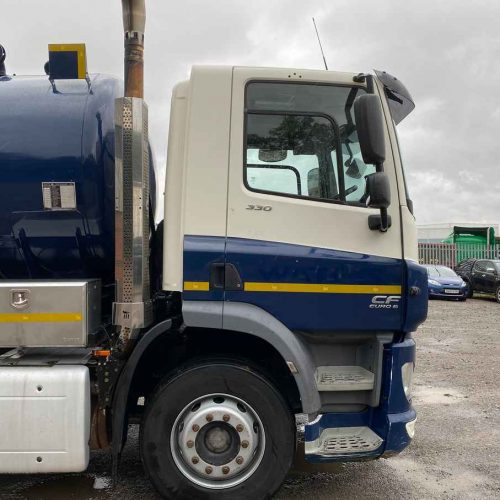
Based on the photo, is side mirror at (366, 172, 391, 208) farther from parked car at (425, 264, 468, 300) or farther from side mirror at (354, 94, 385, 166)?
parked car at (425, 264, 468, 300)

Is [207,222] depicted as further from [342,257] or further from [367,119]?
[367,119]

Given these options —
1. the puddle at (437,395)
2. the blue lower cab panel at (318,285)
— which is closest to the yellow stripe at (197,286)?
the blue lower cab panel at (318,285)

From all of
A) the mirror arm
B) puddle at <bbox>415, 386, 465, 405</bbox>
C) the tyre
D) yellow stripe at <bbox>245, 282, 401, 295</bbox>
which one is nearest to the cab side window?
the mirror arm

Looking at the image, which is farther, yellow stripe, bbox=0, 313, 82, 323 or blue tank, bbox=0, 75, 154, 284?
blue tank, bbox=0, 75, 154, 284

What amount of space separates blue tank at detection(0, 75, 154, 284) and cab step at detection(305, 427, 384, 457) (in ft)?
6.43

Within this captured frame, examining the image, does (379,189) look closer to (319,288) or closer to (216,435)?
(319,288)

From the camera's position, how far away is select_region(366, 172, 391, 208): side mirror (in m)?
3.36

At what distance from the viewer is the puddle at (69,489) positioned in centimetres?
Answer: 388

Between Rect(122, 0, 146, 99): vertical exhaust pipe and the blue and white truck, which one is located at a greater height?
Rect(122, 0, 146, 99): vertical exhaust pipe

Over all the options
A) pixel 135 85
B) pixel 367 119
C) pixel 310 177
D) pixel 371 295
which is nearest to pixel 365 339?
pixel 371 295

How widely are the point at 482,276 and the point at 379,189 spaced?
17991mm

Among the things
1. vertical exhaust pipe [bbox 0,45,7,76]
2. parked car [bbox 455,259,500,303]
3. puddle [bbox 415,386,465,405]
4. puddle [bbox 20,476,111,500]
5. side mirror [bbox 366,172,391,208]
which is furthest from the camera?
parked car [bbox 455,259,500,303]

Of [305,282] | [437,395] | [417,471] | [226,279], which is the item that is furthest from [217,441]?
[437,395]

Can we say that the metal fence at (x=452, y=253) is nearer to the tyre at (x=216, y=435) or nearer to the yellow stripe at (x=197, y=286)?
the tyre at (x=216, y=435)
